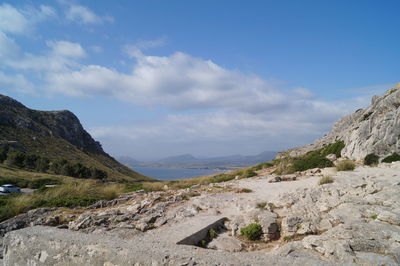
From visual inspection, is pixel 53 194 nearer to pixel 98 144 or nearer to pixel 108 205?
pixel 108 205

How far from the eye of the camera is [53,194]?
13422 millimetres

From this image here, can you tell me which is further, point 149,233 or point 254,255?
point 149,233

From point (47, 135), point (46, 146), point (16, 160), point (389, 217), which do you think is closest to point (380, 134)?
point (389, 217)

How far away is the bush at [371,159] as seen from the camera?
20516 millimetres

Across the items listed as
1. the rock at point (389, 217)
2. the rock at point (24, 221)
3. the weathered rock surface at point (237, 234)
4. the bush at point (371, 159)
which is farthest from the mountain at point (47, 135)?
the rock at point (389, 217)

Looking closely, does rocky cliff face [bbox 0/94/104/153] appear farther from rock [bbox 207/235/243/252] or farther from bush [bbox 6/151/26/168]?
rock [bbox 207/235/243/252]

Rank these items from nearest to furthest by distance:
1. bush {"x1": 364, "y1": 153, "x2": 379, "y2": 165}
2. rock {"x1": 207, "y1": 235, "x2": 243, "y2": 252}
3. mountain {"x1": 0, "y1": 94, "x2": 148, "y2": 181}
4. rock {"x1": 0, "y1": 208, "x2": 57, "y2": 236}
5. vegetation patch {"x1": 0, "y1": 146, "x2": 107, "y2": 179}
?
rock {"x1": 207, "y1": 235, "x2": 243, "y2": 252} < rock {"x1": 0, "y1": 208, "x2": 57, "y2": 236} < bush {"x1": 364, "y1": 153, "x2": 379, "y2": 165} < vegetation patch {"x1": 0, "y1": 146, "x2": 107, "y2": 179} < mountain {"x1": 0, "y1": 94, "x2": 148, "y2": 181}

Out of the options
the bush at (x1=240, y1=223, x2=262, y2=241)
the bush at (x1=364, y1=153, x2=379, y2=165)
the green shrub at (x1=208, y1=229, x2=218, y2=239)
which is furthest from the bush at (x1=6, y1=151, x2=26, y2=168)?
the bush at (x1=364, y1=153, x2=379, y2=165)

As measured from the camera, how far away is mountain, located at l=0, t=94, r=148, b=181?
71825 millimetres

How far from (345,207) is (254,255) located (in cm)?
503

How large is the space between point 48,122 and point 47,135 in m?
16.4

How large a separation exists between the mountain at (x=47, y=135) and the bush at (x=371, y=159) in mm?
54360

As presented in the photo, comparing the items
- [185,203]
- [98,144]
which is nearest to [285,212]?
[185,203]

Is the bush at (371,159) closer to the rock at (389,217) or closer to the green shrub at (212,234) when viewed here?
the rock at (389,217)
